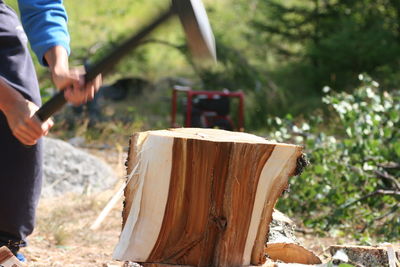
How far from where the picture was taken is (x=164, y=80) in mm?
11945

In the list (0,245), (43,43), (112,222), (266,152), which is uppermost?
(43,43)

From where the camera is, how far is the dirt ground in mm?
4035

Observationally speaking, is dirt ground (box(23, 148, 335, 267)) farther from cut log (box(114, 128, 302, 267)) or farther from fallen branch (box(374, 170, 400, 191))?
cut log (box(114, 128, 302, 267))

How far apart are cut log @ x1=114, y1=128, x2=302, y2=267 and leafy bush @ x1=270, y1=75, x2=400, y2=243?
6.28 feet

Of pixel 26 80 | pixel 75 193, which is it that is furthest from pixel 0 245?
pixel 75 193

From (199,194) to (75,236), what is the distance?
2088 mm

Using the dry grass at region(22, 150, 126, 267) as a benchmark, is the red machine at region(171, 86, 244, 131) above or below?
above

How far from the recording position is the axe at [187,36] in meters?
2.21

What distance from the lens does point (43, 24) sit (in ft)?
9.30

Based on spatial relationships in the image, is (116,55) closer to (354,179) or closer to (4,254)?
(4,254)

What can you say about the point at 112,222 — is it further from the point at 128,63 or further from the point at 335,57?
the point at 128,63

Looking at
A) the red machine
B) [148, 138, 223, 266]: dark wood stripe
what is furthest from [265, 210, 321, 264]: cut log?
the red machine

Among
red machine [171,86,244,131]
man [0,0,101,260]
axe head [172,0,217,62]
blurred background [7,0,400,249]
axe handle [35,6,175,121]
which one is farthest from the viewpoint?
red machine [171,86,244,131]

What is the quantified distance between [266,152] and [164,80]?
30.5 ft
